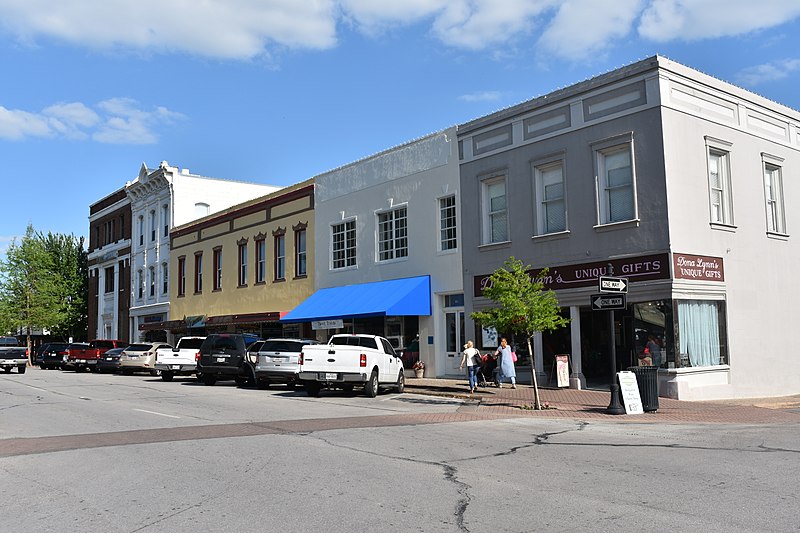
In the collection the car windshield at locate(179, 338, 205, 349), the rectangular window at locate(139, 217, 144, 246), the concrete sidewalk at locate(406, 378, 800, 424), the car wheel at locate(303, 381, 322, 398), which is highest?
the rectangular window at locate(139, 217, 144, 246)

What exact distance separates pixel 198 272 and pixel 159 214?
6875mm

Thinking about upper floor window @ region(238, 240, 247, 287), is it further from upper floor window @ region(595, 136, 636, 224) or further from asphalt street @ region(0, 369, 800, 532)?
asphalt street @ region(0, 369, 800, 532)

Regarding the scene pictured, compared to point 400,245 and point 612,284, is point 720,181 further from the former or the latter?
point 400,245

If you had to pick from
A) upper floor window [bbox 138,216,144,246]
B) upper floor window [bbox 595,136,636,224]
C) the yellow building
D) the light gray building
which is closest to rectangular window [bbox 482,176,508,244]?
the light gray building

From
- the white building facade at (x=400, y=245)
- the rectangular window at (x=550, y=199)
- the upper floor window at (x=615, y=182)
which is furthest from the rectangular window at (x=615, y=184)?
the white building facade at (x=400, y=245)

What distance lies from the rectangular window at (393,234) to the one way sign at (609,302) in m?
12.2

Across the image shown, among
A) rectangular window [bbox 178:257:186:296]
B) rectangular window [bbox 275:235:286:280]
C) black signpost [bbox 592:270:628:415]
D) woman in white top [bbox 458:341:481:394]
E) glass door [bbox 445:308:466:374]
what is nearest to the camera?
black signpost [bbox 592:270:628:415]

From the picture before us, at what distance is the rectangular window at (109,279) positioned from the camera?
55.3 metres

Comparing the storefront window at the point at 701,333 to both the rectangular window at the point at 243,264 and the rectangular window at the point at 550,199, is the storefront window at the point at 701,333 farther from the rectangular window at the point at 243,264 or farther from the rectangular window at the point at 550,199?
the rectangular window at the point at 243,264

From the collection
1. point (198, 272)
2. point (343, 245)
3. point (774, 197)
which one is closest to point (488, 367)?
point (774, 197)

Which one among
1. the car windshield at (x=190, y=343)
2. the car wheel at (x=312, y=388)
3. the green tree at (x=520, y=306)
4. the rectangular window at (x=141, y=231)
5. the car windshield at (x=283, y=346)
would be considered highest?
the rectangular window at (x=141, y=231)

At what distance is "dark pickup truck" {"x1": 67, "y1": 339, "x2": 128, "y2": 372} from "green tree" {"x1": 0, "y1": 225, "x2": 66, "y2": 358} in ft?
71.9

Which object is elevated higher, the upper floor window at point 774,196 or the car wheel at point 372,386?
the upper floor window at point 774,196

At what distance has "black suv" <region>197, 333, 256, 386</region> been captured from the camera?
25375 mm
